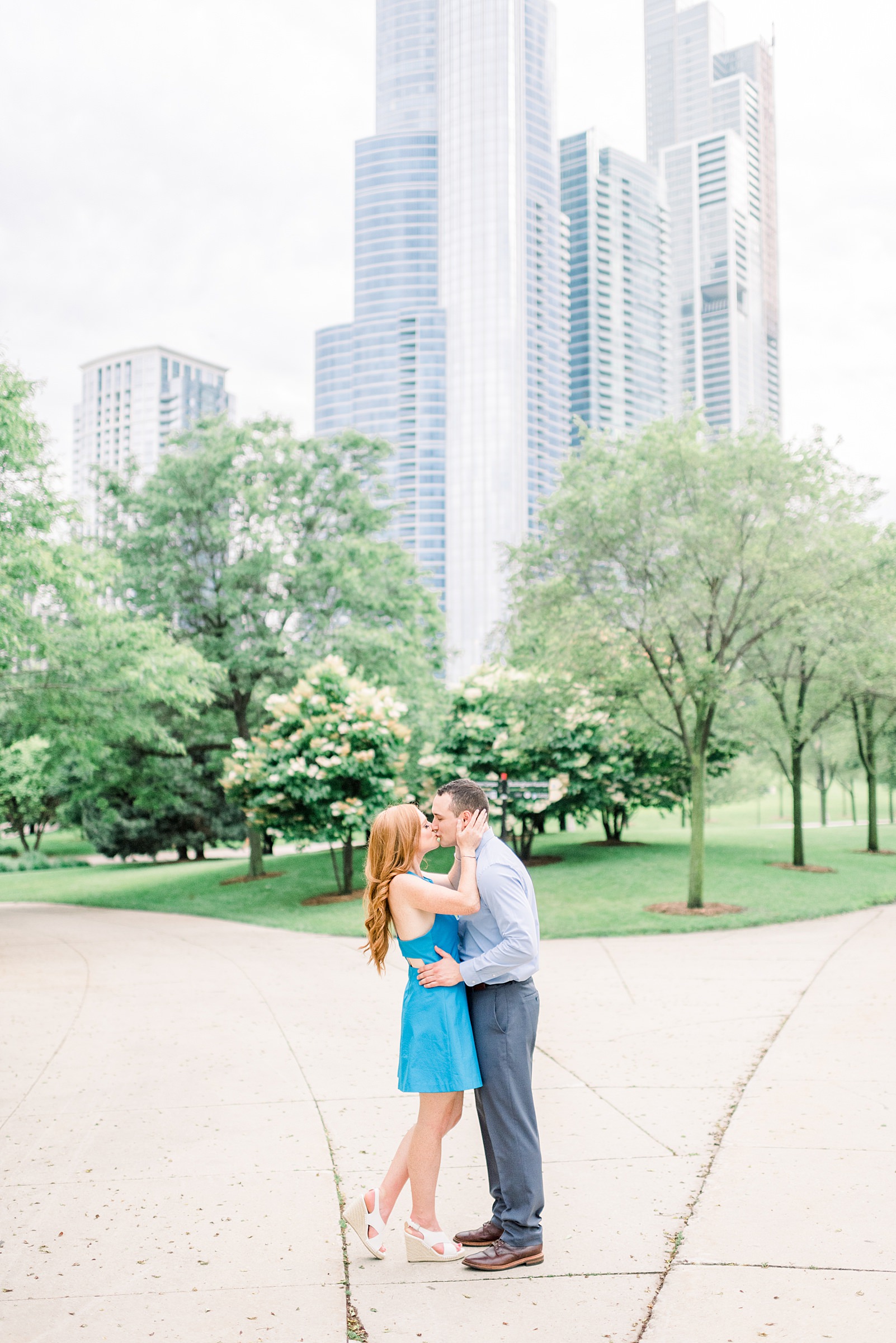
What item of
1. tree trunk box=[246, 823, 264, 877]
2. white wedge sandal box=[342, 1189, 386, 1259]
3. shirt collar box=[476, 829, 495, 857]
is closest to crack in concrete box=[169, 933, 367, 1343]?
white wedge sandal box=[342, 1189, 386, 1259]

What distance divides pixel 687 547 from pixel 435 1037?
12107 mm

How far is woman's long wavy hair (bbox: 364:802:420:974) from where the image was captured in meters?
4.01

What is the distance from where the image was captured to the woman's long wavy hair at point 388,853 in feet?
13.2

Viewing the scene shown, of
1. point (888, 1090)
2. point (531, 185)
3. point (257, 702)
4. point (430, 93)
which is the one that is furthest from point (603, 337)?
point (888, 1090)

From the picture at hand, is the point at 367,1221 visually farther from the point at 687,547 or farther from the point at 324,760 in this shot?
the point at 324,760

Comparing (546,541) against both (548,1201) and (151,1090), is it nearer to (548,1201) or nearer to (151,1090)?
(151,1090)

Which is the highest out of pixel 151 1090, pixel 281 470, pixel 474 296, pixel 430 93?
pixel 430 93

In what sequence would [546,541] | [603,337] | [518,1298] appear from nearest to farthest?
[518,1298]
[546,541]
[603,337]

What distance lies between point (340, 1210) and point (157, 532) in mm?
19408

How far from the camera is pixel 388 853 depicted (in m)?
4.01

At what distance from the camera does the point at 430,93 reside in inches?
7712

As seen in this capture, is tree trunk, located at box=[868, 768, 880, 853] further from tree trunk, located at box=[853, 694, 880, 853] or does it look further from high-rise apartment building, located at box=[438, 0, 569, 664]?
high-rise apartment building, located at box=[438, 0, 569, 664]

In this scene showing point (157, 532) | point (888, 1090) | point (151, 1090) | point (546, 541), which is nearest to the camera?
point (888, 1090)

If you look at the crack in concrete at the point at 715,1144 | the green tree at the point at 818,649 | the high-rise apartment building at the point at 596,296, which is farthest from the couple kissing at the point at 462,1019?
the high-rise apartment building at the point at 596,296
